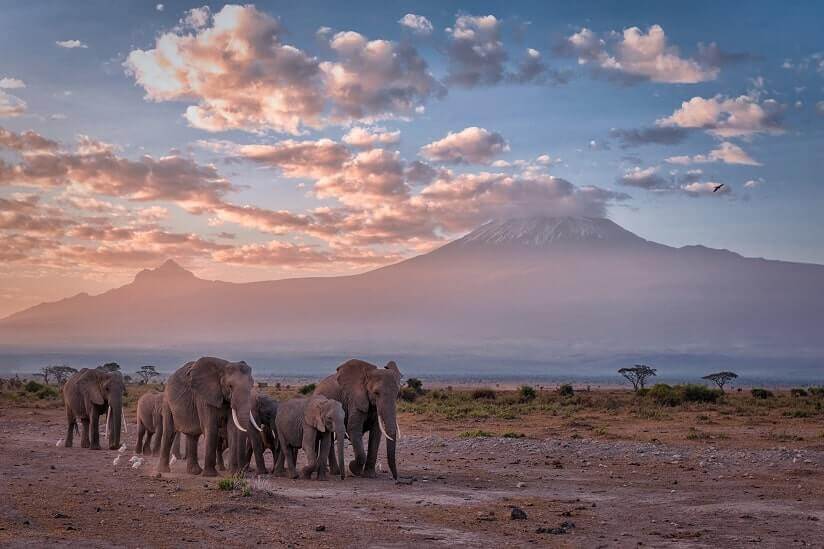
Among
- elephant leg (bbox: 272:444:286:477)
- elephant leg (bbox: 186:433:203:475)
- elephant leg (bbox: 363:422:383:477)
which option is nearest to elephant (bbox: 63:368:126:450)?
elephant leg (bbox: 186:433:203:475)

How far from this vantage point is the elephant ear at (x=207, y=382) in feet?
65.6

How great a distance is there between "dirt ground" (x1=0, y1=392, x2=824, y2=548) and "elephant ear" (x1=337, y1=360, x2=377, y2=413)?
1.68 metres

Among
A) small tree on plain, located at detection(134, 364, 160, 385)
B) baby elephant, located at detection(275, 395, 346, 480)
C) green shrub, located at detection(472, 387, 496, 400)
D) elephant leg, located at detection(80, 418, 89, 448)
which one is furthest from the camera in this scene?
small tree on plain, located at detection(134, 364, 160, 385)

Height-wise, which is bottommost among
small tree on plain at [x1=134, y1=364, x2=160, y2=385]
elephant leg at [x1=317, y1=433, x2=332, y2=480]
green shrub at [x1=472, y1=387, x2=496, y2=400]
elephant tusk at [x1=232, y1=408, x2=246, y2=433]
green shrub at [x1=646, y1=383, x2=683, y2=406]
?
small tree on plain at [x1=134, y1=364, x2=160, y2=385]

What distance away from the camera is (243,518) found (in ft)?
48.2

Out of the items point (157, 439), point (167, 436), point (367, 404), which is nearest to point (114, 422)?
point (157, 439)

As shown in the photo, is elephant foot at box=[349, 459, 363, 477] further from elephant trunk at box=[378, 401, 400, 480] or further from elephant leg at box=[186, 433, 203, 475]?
elephant leg at box=[186, 433, 203, 475]

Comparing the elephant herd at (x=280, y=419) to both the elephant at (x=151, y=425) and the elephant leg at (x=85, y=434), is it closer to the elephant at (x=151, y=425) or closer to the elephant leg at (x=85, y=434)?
the elephant at (x=151, y=425)

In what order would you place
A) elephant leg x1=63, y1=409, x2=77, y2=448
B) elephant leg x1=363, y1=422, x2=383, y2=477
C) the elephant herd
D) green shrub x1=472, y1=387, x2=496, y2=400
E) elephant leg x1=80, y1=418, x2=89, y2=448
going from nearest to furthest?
the elephant herd < elephant leg x1=363, y1=422, x2=383, y2=477 < elephant leg x1=80, y1=418, x2=89, y2=448 < elephant leg x1=63, y1=409, x2=77, y2=448 < green shrub x1=472, y1=387, x2=496, y2=400

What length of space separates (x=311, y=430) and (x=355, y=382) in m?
1.65

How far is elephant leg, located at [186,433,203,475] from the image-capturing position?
20391 millimetres

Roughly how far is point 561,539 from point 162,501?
7.02 m

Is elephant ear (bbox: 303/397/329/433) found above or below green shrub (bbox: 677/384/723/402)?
above

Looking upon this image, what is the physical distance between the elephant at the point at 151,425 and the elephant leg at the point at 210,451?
382cm
